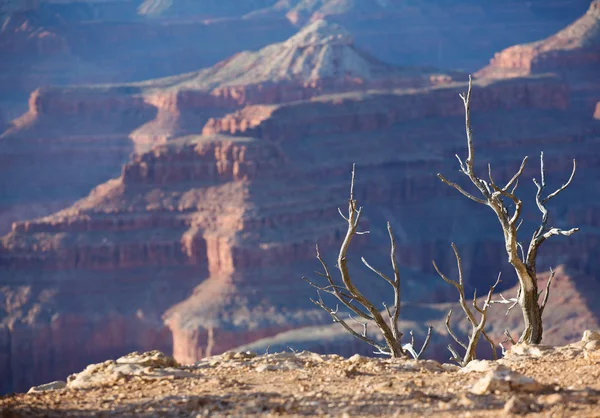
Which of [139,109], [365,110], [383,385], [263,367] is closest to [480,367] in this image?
[383,385]

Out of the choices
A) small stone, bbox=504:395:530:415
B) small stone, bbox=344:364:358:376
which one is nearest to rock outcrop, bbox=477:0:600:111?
small stone, bbox=344:364:358:376

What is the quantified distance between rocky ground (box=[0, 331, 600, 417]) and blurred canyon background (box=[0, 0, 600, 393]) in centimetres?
5085

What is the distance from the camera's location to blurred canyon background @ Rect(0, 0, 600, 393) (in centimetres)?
7831

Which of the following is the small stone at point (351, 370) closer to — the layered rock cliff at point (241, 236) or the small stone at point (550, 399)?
the small stone at point (550, 399)

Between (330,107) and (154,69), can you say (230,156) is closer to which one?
(330,107)

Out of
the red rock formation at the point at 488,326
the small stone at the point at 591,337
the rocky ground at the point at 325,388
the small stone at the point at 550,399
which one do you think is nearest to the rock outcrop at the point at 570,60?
the red rock formation at the point at 488,326

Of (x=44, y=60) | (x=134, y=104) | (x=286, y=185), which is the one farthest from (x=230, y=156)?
(x=44, y=60)

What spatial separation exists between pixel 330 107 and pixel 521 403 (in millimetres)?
95740

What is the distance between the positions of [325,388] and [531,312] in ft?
14.9

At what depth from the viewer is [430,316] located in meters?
72.4

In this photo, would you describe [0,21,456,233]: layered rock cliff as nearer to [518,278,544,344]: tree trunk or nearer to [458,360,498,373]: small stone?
[518,278,544,344]: tree trunk

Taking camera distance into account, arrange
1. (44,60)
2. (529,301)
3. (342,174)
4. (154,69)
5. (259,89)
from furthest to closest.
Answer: (154,69)
(44,60)
(259,89)
(342,174)
(529,301)

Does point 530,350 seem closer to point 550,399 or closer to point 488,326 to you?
point 550,399

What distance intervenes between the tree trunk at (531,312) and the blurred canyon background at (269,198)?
4868 cm
